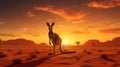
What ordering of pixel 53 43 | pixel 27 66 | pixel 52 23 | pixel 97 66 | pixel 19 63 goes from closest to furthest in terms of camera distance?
pixel 97 66 < pixel 27 66 < pixel 19 63 < pixel 52 23 < pixel 53 43

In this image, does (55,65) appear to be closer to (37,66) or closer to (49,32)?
(37,66)

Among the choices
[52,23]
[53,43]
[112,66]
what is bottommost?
[112,66]

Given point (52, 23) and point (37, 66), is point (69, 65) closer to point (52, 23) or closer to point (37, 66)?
point (37, 66)

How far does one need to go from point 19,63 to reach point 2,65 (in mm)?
1411

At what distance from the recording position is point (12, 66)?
15.4 metres

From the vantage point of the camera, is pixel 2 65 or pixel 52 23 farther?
pixel 52 23

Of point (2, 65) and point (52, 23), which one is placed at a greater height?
point (52, 23)

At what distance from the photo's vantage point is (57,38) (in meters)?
21.8

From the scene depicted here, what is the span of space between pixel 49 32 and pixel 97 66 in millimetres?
7638

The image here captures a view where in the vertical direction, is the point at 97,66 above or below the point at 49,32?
below

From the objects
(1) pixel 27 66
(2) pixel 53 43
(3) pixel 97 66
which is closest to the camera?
(3) pixel 97 66

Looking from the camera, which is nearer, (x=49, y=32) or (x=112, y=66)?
(x=112, y=66)

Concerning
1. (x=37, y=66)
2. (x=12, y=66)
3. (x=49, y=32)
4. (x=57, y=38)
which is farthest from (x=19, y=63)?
(x=57, y=38)

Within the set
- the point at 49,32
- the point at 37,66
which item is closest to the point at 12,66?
the point at 37,66
